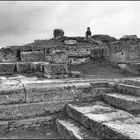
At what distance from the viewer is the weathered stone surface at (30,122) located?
19.2 feet

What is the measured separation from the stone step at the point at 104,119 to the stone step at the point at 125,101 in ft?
0.56

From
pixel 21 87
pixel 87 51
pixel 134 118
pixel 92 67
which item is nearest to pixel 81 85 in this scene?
pixel 21 87

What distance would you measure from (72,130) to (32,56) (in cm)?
794

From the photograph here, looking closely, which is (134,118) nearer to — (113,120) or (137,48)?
(113,120)

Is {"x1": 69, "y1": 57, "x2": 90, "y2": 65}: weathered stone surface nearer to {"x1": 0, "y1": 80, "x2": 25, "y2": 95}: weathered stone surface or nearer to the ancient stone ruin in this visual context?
the ancient stone ruin

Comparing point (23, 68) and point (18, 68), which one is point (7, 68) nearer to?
point (18, 68)

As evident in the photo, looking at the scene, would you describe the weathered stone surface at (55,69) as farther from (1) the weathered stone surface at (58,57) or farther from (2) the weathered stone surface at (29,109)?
(1) the weathered stone surface at (58,57)

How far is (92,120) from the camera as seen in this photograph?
498cm

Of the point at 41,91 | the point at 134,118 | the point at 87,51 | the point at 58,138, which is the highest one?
the point at 87,51

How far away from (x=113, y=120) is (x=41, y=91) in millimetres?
2095

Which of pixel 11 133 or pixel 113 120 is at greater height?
pixel 113 120

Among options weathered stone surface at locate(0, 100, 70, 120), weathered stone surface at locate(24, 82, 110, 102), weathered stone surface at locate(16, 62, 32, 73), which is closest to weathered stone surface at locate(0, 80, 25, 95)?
weathered stone surface at locate(24, 82, 110, 102)

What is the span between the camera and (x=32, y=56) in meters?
12.5

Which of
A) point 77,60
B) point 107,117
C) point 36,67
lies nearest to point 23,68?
point 36,67
